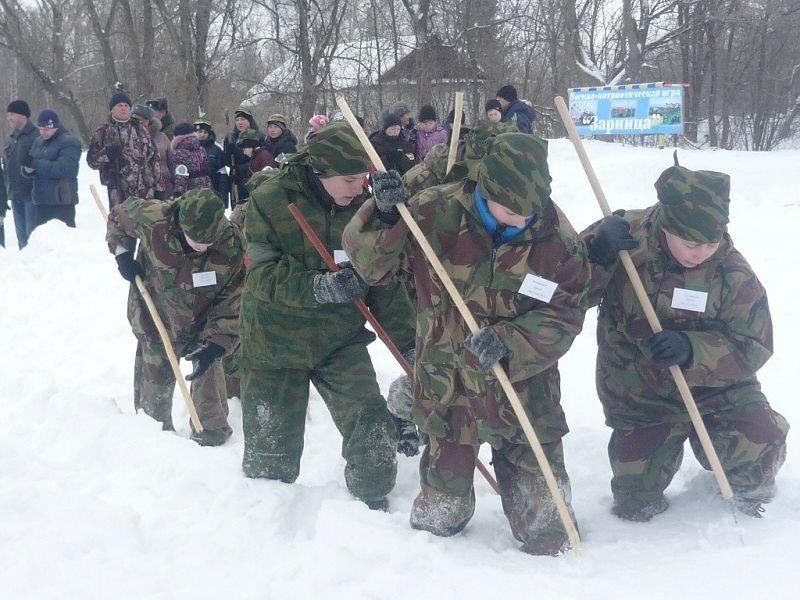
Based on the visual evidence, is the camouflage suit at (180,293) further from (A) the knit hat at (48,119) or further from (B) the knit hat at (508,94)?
(B) the knit hat at (508,94)

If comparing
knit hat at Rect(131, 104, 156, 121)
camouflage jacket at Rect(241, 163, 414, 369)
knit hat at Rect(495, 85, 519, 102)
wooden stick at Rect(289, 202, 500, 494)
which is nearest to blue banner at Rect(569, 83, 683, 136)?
knit hat at Rect(495, 85, 519, 102)

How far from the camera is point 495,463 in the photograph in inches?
129

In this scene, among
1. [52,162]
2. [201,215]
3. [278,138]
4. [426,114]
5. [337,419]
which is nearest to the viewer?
[337,419]

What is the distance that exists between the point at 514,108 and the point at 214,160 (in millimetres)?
3646

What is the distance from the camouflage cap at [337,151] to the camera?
10.8 feet

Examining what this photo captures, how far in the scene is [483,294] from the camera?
2.97 metres

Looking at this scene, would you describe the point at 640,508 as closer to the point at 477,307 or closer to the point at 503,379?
the point at 503,379

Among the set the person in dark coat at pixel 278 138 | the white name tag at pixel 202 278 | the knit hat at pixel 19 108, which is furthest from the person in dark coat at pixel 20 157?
the white name tag at pixel 202 278

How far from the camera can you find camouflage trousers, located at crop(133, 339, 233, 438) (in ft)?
15.6

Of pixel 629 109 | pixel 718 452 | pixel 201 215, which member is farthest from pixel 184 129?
pixel 629 109

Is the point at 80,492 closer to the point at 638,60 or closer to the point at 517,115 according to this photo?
the point at 517,115

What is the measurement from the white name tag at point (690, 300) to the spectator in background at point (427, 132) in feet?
20.1

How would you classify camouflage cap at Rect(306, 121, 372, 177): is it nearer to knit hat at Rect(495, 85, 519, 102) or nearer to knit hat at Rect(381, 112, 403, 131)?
knit hat at Rect(381, 112, 403, 131)

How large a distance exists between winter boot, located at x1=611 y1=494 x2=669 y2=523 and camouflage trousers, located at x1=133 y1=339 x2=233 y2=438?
250 centimetres
